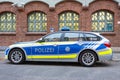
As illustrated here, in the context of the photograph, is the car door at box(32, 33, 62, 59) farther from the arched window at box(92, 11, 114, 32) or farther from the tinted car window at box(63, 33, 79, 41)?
the arched window at box(92, 11, 114, 32)

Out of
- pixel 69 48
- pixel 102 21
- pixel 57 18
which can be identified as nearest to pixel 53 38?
pixel 69 48

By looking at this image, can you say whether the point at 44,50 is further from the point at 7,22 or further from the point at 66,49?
the point at 7,22

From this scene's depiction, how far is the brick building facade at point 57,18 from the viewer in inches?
929

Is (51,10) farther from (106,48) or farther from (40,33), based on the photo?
(106,48)

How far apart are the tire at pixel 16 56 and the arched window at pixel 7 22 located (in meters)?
10.9

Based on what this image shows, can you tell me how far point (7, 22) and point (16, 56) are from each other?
11317 millimetres

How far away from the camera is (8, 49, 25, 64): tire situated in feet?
44.6

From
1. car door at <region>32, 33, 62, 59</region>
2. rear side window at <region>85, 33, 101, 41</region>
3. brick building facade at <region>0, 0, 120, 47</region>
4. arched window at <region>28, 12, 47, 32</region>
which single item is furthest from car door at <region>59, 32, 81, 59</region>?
arched window at <region>28, 12, 47, 32</region>

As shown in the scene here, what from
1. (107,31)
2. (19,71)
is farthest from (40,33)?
(19,71)

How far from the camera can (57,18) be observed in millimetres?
23969

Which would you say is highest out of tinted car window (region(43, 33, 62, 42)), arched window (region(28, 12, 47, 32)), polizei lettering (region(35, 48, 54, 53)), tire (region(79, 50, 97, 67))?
arched window (region(28, 12, 47, 32))

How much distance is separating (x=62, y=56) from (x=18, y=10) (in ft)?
39.2

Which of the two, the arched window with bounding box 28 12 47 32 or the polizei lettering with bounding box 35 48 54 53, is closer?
the polizei lettering with bounding box 35 48 54 53

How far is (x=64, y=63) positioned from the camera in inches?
558
